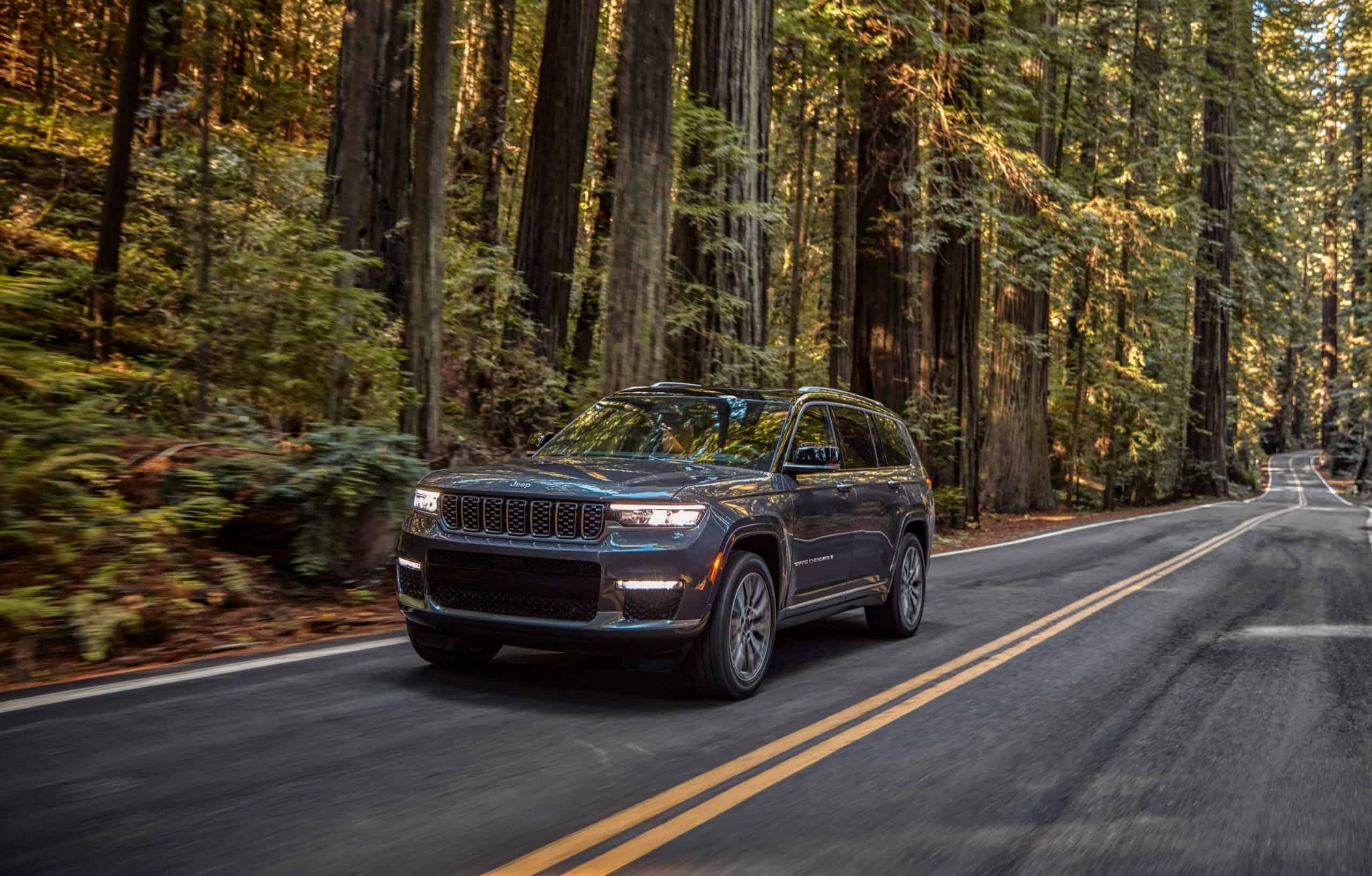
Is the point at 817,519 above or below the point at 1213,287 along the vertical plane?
below

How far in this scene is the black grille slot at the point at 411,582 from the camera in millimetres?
6523

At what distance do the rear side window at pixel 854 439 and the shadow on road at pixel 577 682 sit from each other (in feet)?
4.91

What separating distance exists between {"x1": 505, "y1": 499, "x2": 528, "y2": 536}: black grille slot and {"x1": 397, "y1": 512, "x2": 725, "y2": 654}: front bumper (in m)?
0.05

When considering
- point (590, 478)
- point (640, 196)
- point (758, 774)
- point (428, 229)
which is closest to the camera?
point (758, 774)

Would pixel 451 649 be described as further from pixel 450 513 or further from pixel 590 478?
pixel 590 478

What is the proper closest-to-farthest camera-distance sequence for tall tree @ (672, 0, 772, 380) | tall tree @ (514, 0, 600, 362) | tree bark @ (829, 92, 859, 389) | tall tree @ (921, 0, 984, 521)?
tall tree @ (672, 0, 772, 380) < tall tree @ (514, 0, 600, 362) < tall tree @ (921, 0, 984, 521) < tree bark @ (829, 92, 859, 389)

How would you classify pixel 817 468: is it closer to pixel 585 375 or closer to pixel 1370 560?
pixel 585 375

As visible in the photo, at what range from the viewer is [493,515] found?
6.35 metres

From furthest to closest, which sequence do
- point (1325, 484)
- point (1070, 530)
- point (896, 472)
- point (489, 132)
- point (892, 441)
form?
1. point (1325, 484)
2. point (1070, 530)
3. point (489, 132)
4. point (892, 441)
5. point (896, 472)

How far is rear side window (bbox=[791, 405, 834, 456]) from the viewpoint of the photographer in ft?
26.1

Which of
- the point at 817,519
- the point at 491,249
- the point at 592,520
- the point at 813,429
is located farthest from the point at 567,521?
the point at 491,249

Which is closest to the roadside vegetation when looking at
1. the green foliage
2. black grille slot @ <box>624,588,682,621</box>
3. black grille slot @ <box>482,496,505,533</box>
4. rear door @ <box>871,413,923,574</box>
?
the green foliage

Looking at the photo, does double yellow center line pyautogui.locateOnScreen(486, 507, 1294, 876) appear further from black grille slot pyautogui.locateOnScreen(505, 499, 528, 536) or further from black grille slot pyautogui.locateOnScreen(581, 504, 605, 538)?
black grille slot pyautogui.locateOnScreen(505, 499, 528, 536)

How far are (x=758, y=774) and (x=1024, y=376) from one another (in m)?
25.1
